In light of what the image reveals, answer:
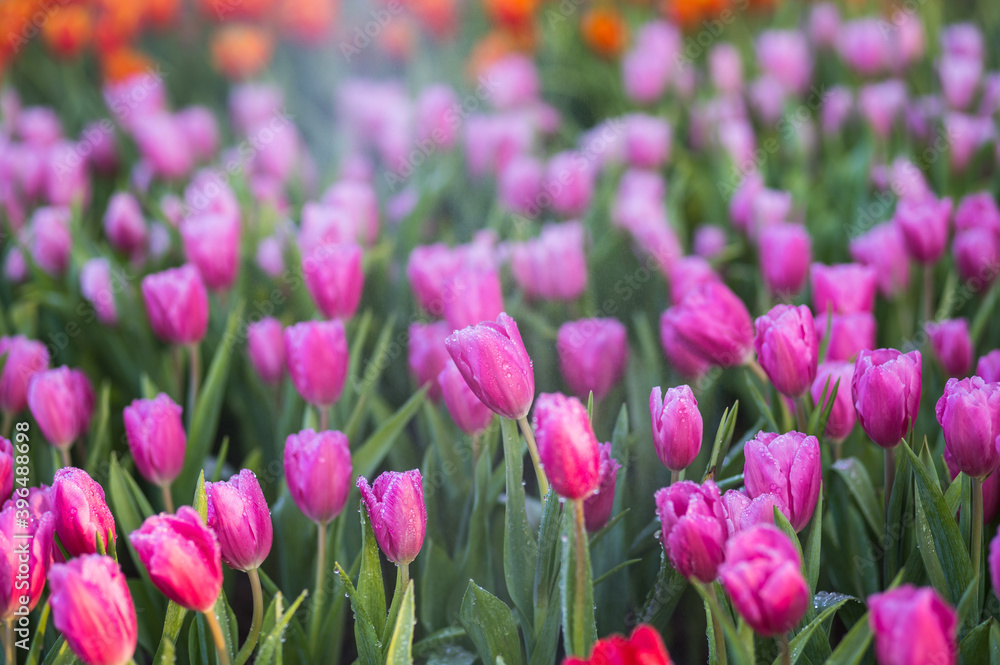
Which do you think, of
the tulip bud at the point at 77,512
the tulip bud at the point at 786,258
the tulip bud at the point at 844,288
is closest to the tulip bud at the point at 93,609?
the tulip bud at the point at 77,512

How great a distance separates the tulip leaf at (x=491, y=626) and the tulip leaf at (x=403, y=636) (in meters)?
0.10

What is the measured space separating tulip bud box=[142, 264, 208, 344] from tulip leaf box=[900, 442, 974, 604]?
990 millimetres

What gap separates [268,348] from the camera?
1399mm

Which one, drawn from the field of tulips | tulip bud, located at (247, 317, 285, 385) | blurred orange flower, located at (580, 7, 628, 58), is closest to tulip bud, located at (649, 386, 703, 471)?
the field of tulips

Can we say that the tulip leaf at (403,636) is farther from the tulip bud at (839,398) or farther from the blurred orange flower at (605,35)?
the blurred orange flower at (605,35)

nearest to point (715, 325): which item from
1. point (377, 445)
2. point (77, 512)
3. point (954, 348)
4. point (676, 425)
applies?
point (676, 425)

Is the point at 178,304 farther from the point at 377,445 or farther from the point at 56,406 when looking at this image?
the point at 377,445

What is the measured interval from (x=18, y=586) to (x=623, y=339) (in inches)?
31.6

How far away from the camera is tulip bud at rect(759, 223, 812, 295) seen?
1.45 meters

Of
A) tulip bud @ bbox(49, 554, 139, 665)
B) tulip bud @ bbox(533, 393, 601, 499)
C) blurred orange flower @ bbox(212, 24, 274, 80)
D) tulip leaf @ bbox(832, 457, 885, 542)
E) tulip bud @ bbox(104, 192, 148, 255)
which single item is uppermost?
blurred orange flower @ bbox(212, 24, 274, 80)

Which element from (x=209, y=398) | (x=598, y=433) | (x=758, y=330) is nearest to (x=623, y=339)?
(x=598, y=433)

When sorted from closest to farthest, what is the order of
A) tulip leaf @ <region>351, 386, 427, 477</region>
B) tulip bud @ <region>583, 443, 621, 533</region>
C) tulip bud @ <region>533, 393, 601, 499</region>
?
tulip bud @ <region>533, 393, 601, 499</region>
tulip bud @ <region>583, 443, 621, 533</region>
tulip leaf @ <region>351, 386, 427, 477</region>

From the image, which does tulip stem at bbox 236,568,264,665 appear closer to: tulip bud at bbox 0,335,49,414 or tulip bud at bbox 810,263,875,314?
tulip bud at bbox 0,335,49,414

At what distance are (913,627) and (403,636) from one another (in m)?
0.41
